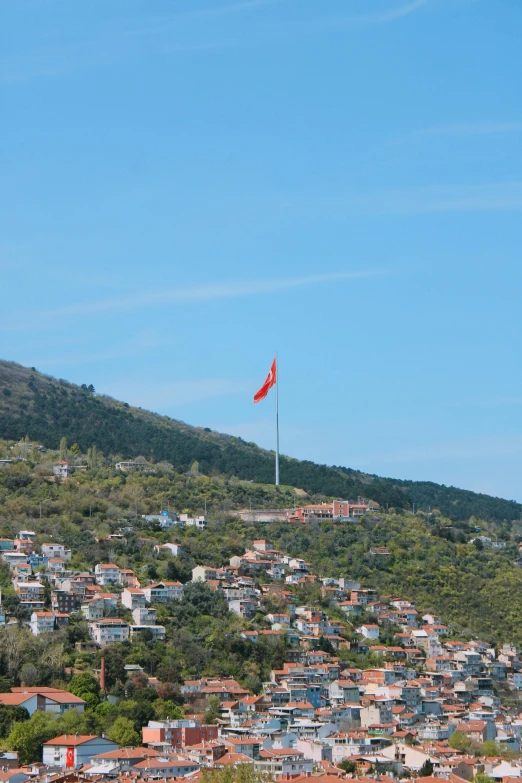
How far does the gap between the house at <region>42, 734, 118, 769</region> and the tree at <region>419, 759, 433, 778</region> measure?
32.5 ft

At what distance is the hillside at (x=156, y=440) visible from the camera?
10538 centimetres

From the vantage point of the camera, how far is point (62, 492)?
3091 inches

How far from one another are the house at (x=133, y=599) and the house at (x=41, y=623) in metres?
4.56

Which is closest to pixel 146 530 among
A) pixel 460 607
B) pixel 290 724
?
pixel 460 607

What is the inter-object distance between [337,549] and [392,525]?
7.50m

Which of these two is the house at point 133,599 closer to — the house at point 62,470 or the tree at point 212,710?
the tree at point 212,710

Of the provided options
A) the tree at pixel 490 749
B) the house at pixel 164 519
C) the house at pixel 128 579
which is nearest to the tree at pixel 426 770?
the tree at pixel 490 749

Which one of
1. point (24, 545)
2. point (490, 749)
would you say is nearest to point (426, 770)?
point (490, 749)

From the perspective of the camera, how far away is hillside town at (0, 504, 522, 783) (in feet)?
157

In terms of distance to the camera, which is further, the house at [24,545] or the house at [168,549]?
the house at [168,549]

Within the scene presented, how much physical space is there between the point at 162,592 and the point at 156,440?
167 feet

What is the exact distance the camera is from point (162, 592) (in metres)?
65.4

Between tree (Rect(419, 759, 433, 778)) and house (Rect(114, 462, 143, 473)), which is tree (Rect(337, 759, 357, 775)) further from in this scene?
house (Rect(114, 462, 143, 473))

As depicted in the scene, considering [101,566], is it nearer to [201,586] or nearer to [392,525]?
[201,586]
